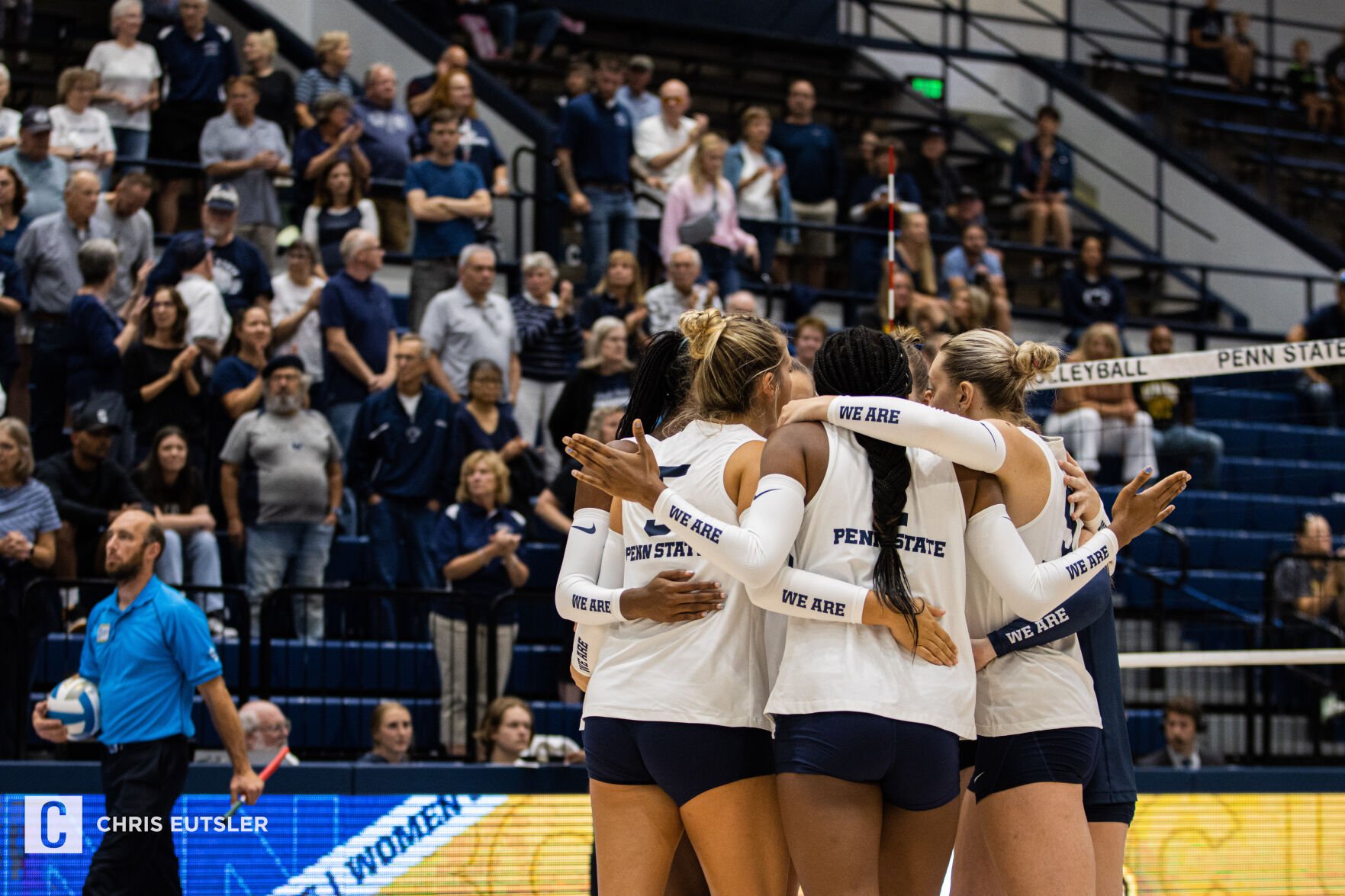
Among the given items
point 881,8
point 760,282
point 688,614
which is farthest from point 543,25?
point 688,614

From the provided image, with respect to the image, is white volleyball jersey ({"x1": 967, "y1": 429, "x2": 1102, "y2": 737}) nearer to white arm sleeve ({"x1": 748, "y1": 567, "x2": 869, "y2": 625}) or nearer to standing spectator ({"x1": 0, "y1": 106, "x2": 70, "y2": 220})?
white arm sleeve ({"x1": 748, "y1": 567, "x2": 869, "y2": 625})

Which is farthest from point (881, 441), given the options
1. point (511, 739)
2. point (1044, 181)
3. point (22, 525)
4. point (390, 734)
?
point (1044, 181)

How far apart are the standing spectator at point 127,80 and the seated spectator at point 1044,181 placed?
9.16 metres

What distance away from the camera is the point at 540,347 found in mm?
12125

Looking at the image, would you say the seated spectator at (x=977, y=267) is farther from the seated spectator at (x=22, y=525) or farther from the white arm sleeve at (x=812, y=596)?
the white arm sleeve at (x=812, y=596)

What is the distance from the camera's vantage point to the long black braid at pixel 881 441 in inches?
171

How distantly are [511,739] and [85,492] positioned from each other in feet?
9.83

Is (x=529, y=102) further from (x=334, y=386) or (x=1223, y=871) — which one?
(x=1223, y=871)

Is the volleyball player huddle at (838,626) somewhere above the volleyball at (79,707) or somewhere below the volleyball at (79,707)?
above

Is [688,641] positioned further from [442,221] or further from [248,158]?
[248,158]

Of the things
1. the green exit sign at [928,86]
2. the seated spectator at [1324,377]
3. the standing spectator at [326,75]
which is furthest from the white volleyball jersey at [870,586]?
A: the green exit sign at [928,86]

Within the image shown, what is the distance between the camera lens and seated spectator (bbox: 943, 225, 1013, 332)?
14.5 metres

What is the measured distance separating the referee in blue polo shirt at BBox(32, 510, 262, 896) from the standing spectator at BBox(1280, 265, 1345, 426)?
984 centimetres

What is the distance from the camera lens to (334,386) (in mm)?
11516
